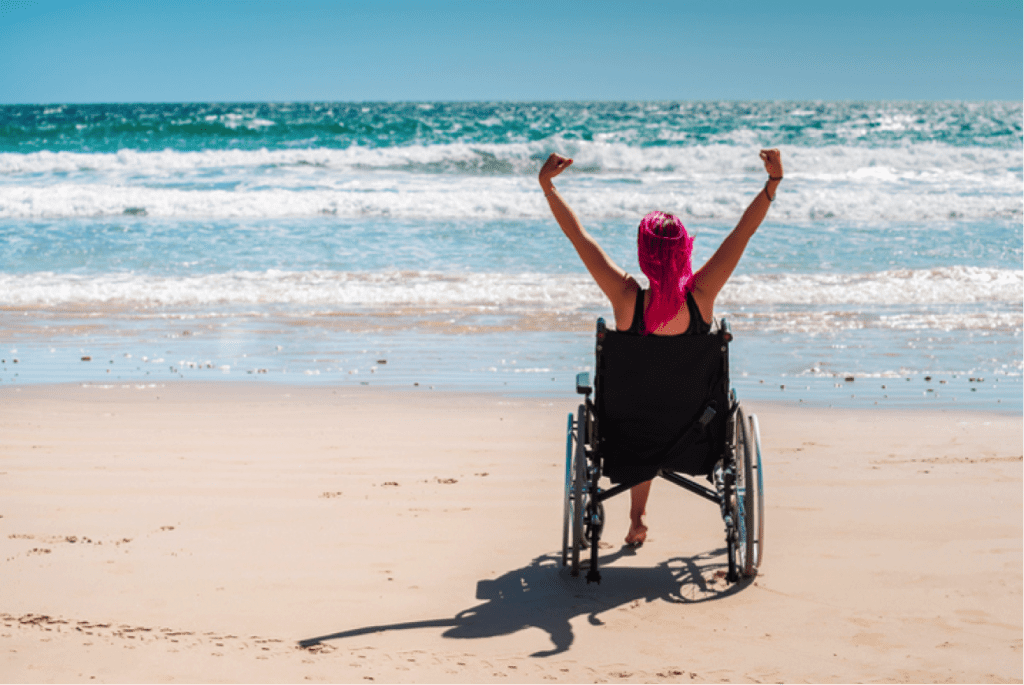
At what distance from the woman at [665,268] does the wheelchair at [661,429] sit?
3.7 inches

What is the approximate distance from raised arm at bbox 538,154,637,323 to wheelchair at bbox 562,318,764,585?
0.41ft

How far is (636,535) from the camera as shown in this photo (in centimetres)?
354

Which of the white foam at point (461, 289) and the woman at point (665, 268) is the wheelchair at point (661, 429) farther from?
the white foam at point (461, 289)

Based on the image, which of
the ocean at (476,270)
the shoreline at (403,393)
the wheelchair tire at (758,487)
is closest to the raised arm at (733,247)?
the wheelchair tire at (758,487)

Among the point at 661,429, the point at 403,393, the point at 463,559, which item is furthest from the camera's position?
the point at 403,393

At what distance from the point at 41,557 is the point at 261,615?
1.01m

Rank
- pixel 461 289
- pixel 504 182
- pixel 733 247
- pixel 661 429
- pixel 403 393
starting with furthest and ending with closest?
pixel 504 182 < pixel 461 289 < pixel 403 393 < pixel 661 429 < pixel 733 247

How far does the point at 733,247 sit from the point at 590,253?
47cm

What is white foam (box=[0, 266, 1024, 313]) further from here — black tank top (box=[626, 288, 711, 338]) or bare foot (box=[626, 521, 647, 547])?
black tank top (box=[626, 288, 711, 338])

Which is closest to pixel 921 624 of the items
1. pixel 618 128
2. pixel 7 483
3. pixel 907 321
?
pixel 7 483

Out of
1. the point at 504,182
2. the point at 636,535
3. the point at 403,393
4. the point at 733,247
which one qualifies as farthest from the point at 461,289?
the point at 504,182

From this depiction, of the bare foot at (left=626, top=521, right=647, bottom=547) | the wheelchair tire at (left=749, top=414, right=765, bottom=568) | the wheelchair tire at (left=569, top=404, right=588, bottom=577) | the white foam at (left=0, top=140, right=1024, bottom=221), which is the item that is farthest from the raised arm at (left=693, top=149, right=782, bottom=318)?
the white foam at (left=0, top=140, right=1024, bottom=221)

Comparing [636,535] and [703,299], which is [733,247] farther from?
[636,535]

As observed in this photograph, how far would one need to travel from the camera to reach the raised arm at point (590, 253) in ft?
9.77
